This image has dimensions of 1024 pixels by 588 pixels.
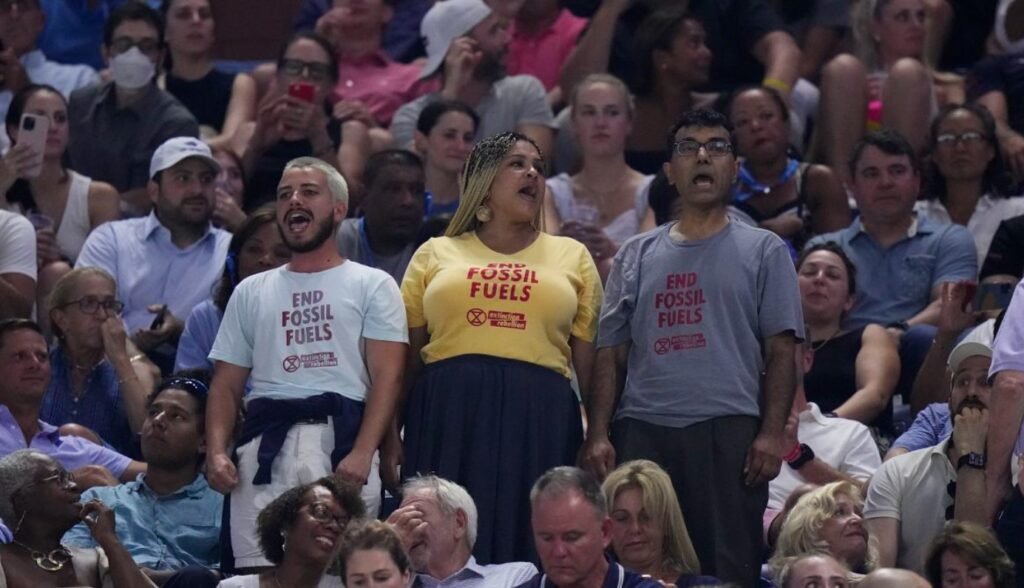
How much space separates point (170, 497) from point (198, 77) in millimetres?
4086

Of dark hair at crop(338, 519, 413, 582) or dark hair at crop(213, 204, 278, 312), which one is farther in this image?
dark hair at crop(213, 204, 278, 312)

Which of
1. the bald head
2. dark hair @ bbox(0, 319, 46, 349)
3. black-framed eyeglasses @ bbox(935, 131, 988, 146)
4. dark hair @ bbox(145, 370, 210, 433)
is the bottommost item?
the bald head

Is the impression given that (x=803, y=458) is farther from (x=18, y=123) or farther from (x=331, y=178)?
(x=18, y=123)

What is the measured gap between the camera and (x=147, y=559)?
27.4 feet

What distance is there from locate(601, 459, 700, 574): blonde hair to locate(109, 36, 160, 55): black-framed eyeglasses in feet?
16.4

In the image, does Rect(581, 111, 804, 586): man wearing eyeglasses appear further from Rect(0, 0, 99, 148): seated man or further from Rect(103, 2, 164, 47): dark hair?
Rect(0, 0, 99, 148): seated man

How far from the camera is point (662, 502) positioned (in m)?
7.41

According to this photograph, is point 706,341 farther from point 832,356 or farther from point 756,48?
point 756,48

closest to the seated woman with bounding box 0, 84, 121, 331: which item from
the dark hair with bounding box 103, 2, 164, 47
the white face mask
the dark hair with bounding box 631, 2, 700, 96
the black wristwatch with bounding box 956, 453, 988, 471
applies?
the white face mask

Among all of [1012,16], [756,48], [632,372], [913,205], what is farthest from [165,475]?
[1012,16]

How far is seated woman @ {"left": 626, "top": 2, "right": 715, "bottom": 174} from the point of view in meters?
11.5

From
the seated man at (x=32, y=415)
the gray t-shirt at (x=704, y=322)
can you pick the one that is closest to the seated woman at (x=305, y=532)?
the gray t-shirt at (x=704, y=322)

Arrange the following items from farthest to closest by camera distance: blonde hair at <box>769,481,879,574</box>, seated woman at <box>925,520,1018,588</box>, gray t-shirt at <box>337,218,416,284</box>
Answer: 1. gray t-shirt at <box>337,218,416,284</box>
2. blonde hair at <box>769,481,879,574</box>
3. seated woman at <box>925,520,1018,588</box>

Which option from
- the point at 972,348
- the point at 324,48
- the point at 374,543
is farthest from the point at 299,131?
the point at 374,543
